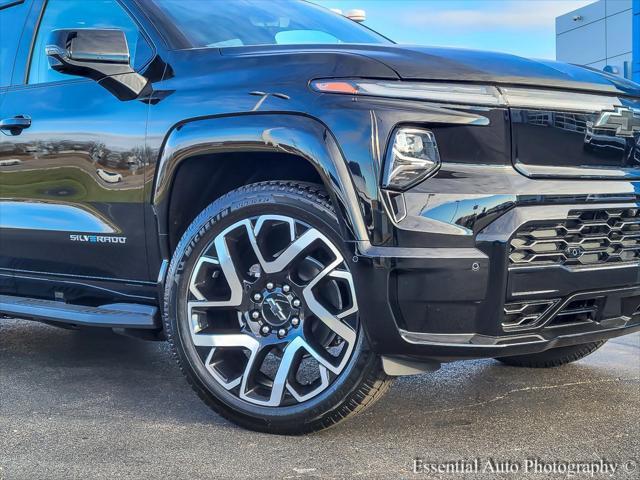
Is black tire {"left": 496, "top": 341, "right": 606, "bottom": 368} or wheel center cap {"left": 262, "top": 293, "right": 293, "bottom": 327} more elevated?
wheel center cap {"left": 262, "top": 293, "right": 293, "bottom": 327}

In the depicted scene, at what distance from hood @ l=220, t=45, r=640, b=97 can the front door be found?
0.82 m

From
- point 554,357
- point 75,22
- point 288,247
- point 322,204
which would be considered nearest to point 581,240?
point 322,204

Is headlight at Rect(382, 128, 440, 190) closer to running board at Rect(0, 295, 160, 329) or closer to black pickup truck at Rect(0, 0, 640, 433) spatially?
black pickup truck at Rect(0, 0, 640, 433)

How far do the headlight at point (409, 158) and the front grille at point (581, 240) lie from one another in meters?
0.37

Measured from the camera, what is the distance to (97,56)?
3248 millimetres

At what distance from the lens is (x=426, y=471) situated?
2559 millimetres

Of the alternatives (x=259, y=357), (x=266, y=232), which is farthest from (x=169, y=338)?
(x=266, y=232)

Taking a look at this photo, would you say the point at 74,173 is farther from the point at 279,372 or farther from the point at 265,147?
the point at 279,372

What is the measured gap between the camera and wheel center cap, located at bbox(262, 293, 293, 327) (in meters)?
2.89

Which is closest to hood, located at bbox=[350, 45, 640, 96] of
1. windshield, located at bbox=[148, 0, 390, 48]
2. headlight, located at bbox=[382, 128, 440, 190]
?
headlight, located at bbox=[382, 128, 440, 190]

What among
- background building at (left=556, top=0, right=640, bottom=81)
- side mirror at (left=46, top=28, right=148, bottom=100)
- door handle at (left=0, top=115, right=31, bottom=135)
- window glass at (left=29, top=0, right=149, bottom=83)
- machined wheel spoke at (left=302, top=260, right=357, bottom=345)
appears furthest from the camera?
background building at (left=556, top=0, right=640, bottom=81)

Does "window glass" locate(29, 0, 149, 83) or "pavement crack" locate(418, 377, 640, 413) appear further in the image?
"window glass" locate(29, 0, 149, 83)

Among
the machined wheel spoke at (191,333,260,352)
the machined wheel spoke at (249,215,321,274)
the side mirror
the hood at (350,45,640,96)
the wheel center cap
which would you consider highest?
the side mirror

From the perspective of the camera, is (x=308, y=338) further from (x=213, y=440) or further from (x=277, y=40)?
→ (x=277, y=40)
